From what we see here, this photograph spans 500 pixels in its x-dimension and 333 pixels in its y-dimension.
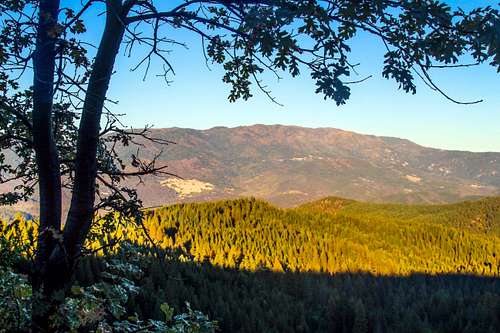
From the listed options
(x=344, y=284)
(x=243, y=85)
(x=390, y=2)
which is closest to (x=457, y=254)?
(x=344, y=284)

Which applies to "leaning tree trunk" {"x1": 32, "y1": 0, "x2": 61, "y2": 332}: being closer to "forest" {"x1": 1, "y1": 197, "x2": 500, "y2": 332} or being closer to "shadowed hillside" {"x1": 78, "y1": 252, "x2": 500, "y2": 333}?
"forest" {"x1": 1, "y1": 197, "x2": 500, "y2": 332}

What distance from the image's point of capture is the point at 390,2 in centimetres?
294

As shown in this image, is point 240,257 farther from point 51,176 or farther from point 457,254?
point 457,254

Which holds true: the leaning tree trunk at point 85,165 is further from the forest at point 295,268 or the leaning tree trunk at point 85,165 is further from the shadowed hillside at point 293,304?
the shadowed hillside at point 293,304

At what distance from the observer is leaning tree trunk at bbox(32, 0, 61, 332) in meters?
4.01

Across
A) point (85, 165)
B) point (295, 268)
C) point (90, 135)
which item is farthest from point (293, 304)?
point (90, 135)

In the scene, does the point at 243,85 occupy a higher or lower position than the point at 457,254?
higher

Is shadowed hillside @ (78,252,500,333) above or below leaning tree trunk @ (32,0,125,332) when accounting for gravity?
below

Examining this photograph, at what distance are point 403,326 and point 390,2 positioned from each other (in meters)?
4.32

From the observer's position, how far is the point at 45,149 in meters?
4.16

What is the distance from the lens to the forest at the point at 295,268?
5.57 m

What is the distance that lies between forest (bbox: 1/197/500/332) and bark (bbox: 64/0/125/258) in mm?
424

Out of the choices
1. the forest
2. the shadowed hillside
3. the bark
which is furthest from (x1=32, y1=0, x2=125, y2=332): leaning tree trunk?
the shadowed hillside

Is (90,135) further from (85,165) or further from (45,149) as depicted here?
(45,149)
